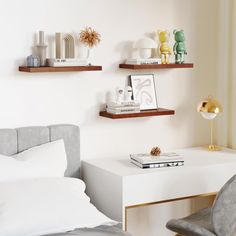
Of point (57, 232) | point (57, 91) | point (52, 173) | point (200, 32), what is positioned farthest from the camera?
point (200, 32)

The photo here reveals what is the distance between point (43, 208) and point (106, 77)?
117 cm

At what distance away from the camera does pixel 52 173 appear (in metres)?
2.99

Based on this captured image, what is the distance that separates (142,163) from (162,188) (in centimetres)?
19

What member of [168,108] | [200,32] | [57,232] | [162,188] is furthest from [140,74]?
[57,232]

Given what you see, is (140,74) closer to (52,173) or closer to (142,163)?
(142,163)

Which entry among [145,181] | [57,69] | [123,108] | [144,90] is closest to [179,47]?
[144,90]

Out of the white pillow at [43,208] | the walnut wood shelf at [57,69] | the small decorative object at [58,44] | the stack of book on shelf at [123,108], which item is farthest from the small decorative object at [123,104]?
the white pillow at [43,208]

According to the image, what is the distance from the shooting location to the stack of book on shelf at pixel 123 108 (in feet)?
10.9

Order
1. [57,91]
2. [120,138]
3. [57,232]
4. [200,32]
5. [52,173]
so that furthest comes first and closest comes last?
1. [200,32]
2. [120,138]
3. [57,91]
4. [52,173]
5. [57,232]

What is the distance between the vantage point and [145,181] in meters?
3.04

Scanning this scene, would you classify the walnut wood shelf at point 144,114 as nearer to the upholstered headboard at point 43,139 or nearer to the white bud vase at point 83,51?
the upholstered headboard at point 43,139

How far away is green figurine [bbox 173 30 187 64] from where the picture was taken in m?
3.50

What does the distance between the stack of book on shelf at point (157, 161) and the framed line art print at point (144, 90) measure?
44 centimetres

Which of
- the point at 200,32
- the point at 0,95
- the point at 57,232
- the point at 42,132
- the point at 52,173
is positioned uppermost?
the point at 200,32
